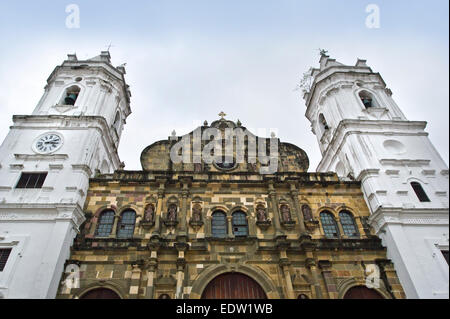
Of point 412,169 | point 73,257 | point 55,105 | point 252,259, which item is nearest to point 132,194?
point 73,257

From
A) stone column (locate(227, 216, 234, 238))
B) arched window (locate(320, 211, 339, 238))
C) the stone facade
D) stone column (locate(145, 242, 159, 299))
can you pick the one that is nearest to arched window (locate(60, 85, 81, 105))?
the stone facade

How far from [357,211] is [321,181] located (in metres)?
2.50

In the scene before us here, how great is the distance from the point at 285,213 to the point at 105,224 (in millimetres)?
9532

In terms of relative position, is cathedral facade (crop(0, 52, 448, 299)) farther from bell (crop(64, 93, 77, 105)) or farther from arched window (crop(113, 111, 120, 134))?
arched window (crop(113, 111, 120, 134))

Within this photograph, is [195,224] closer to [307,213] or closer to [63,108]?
[307,213]

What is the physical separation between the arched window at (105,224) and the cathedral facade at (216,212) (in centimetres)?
10

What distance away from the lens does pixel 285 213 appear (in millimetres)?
16812

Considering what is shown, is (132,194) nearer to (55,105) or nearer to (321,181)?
(55,105)

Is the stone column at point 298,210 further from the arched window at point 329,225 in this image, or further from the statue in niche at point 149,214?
the statue in niche at point 149,214

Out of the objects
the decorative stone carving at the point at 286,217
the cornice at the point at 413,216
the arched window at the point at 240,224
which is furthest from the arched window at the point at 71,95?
the cornice at the point at 413,216

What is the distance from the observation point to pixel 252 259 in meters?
15.0

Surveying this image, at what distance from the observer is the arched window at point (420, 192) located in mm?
16750

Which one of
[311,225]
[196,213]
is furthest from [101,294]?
[311,225]

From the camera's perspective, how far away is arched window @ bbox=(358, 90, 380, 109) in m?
23.0
